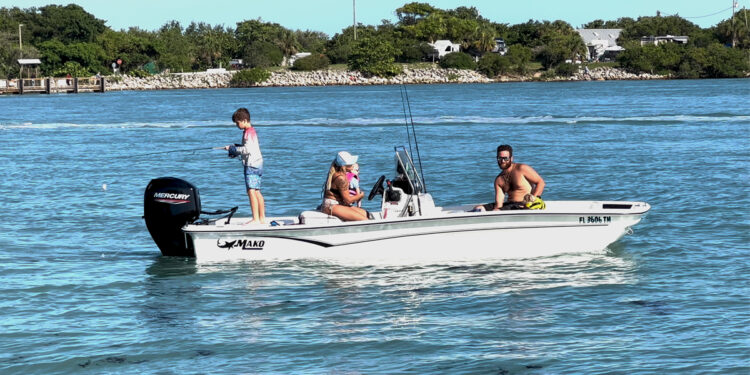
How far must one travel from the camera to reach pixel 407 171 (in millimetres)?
12562

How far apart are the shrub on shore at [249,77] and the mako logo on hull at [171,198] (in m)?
114

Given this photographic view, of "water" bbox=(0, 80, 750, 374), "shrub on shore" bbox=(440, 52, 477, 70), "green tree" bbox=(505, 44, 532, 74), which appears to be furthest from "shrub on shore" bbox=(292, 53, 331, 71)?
"water" bbox=(0, 80, 750, 374)

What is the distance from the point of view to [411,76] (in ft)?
436

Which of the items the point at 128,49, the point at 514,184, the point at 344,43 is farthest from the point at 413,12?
the point at 514,184

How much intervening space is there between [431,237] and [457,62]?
12392 cm

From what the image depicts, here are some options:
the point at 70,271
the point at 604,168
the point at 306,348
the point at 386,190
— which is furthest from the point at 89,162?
the point at 306,348

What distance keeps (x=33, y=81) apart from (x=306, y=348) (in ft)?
324

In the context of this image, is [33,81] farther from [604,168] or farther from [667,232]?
[667,232]

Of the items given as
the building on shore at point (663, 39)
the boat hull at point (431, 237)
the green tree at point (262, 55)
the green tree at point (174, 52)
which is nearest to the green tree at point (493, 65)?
the building on shore at point (663, 39)

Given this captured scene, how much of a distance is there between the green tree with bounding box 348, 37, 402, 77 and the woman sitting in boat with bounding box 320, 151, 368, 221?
120 metres

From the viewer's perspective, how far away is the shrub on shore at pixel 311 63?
134375 mm

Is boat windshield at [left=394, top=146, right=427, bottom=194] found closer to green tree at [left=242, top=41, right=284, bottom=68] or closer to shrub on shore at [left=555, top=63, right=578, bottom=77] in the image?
shrub on shore at [left=555, top=63, right=578, bottom=77]

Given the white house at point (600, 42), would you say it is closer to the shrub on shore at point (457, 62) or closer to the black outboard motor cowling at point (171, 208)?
the shrub on shore at point (457, 62)

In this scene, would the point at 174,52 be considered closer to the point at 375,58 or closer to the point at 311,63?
the point at 311,63
